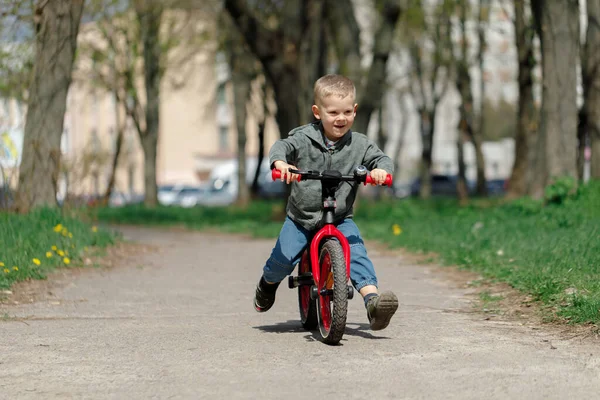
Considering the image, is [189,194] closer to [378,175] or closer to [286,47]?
[286,47]

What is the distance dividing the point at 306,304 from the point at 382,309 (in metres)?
0.98

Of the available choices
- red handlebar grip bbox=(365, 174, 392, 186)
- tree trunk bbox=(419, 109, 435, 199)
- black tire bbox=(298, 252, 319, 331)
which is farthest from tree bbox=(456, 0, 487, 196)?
red handlebar grip bbox=(365, 174, 392, 186)

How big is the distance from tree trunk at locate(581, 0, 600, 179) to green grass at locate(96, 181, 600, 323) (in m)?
2.39

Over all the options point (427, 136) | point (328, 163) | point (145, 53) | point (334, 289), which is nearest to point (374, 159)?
point (328, 163)

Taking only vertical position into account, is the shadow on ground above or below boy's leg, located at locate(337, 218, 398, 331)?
below

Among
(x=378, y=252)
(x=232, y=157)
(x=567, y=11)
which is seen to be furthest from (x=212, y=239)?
(x=232, y=157)

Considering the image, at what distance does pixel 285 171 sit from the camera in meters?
6.11

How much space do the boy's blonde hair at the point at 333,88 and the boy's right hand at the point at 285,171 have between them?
51cm

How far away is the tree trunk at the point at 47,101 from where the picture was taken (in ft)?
45.3

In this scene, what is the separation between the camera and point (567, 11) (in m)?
16.4

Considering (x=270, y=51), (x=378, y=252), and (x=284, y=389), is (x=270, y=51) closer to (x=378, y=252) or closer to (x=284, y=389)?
(x=378, y=252)

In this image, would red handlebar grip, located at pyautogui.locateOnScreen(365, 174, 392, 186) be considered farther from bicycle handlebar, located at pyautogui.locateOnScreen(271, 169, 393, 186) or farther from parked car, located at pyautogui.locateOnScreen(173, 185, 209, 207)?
parked car, located at pyautogui.locateOnScreen(173, 185, 209, 207)

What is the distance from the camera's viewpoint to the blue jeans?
21.9 ft

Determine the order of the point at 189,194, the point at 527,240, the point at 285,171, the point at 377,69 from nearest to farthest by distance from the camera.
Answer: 1. the point at 285,171
2. the point at 527,240
3. the point at 377,69
4. the point at 189,194
